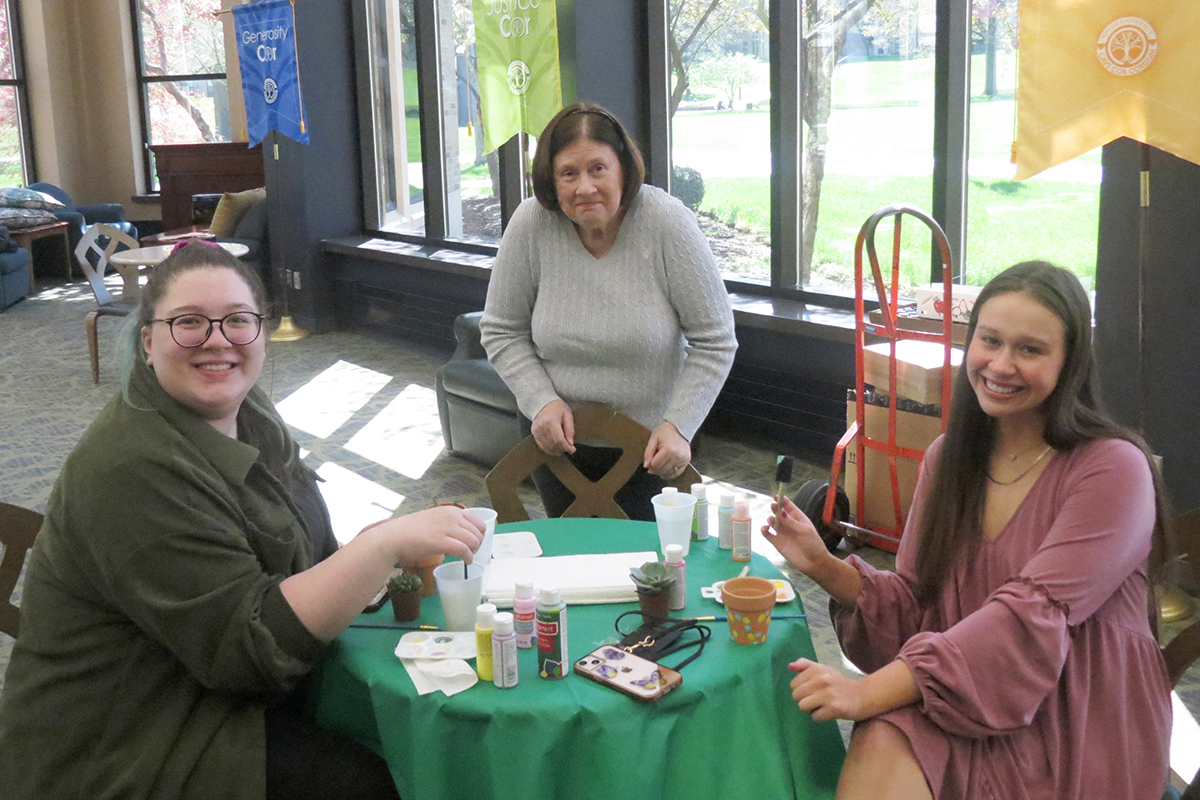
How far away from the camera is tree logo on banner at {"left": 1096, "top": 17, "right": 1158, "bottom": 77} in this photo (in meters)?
3.01

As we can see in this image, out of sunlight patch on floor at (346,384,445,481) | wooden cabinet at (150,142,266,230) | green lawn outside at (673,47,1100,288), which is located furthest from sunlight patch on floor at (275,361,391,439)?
wooden cabinet at (150,142,266,230)

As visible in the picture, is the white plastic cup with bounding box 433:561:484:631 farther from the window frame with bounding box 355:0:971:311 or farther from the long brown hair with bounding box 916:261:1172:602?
the window frame with bounding box 355:0:971:311

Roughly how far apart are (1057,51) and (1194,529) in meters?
1.84

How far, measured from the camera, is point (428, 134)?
7.30 m

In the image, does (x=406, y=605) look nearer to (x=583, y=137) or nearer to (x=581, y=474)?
(x=581, y=474)

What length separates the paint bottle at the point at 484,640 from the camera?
162 cm

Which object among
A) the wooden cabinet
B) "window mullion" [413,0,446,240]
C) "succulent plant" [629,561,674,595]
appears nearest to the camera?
"succulent plant" [629,561,674,595]

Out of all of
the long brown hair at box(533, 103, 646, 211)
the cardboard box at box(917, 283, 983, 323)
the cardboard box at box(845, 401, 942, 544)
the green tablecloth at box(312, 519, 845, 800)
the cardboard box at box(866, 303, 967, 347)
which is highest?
the long brown hair at box(533, 103, 646, 211)

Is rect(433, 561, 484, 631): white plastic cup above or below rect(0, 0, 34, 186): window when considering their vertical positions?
below

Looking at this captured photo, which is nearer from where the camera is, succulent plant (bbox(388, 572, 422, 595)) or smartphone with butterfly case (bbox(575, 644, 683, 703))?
smartphone with butterfly case (bbox(575, 644, 683, 703))

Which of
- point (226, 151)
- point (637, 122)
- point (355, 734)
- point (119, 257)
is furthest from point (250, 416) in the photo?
point (226, 151)

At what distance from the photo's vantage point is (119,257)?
261 inches

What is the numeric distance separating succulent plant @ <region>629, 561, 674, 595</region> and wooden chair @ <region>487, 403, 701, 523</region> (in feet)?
2.21

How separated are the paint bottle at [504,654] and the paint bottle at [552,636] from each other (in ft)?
0.14
